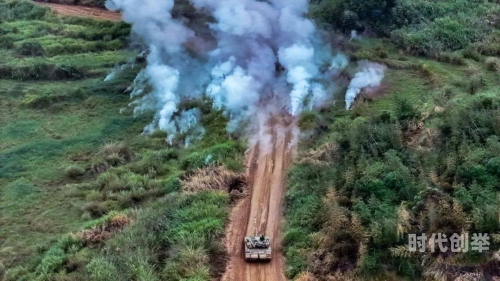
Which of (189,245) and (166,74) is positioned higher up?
(166,74)

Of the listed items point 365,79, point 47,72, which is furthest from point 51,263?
point 47,72

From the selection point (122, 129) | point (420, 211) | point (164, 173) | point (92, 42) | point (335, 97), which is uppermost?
point (92, 42)

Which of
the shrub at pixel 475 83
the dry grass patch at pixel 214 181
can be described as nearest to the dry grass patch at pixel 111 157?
the dry grass patch at pixel 214 181

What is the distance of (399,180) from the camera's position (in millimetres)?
21219

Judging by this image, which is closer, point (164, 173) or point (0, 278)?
point (0, 278)

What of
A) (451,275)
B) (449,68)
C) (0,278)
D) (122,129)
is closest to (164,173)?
(122,129)

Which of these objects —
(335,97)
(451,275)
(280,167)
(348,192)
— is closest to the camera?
(451,275)

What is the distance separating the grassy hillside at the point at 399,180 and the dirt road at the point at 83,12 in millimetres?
22159

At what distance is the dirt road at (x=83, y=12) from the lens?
43.8 m

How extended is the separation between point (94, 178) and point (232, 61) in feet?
31.0

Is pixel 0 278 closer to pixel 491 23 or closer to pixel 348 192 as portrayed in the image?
pixel 348 192

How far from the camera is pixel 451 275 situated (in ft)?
60.4

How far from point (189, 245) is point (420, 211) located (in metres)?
8.02

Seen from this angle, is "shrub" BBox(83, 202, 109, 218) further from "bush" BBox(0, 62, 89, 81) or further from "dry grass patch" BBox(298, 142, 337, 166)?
"bush" BBox(0, 62, 89, 81)
